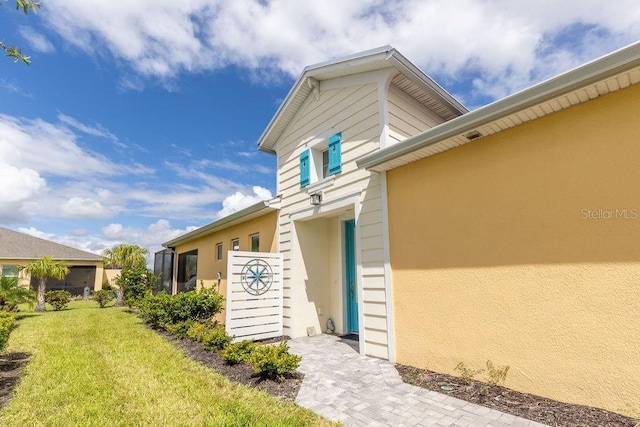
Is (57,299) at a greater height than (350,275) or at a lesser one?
lesser

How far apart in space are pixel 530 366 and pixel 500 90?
315 inches

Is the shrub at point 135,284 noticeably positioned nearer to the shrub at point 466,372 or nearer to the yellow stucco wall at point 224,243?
the yellow stucco wall at point 224,243

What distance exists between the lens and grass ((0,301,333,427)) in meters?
3.54

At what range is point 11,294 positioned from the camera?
41.4 ft

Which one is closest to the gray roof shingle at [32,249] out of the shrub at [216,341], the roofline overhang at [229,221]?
the roofline overhang at [229,221]

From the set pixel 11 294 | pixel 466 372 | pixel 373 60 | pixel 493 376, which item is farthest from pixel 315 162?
pixel 11 294

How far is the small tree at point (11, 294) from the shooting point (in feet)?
41.2

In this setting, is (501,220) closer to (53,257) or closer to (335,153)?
(335,153)

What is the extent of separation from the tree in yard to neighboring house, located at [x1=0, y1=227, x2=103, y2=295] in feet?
91.0

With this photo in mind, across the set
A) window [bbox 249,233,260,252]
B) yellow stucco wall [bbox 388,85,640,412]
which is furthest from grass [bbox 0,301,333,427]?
window [bbox 249,233,260,252]

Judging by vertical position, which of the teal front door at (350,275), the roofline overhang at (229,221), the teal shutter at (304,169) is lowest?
the teal front door at (350,275)

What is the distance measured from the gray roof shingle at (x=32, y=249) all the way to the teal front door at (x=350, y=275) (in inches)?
1021

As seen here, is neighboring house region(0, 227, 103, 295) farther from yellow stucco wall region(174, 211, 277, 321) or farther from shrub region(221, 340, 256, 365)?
shrub region(221, 340, 256, 365)

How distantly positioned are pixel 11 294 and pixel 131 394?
502 inches
